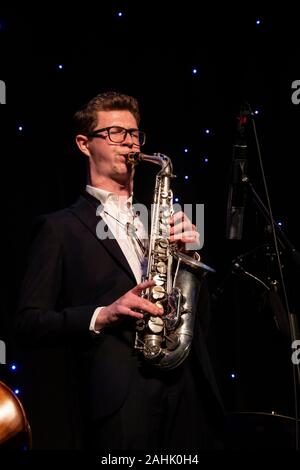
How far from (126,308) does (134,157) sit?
0.79 metres

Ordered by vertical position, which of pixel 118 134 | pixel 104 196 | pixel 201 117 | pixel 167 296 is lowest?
pixel 167 296

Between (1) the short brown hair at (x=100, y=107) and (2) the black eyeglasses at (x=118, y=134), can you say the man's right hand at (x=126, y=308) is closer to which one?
(2) the black eyeglasses at (x=118, y=134)

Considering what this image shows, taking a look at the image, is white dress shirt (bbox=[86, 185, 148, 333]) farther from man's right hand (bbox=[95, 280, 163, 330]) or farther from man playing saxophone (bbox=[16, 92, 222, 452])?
man's right hand (bbox=[95, 280, 163, 330])

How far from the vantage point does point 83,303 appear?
2.28 metres

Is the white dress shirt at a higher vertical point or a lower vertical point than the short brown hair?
lower

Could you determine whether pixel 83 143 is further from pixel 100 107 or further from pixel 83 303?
pixel 83 303

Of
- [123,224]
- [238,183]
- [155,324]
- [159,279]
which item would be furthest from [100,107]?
[155,324]

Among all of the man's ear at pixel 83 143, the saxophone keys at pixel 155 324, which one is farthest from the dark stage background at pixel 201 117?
the saxophone keys at pixel 155 324

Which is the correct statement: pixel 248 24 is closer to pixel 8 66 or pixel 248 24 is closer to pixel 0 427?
pixel 8 66

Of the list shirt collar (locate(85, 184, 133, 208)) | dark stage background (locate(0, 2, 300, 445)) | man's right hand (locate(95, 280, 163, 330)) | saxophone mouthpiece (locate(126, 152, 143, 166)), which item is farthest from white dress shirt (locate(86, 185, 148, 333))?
dark stage background (locate(0, 2, 300, 445))

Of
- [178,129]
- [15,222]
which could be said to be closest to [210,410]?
[15,222]

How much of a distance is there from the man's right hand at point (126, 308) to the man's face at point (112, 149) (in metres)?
0.66

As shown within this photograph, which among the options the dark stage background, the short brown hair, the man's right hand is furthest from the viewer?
the dark stage background

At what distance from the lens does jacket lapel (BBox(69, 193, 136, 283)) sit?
231cm
